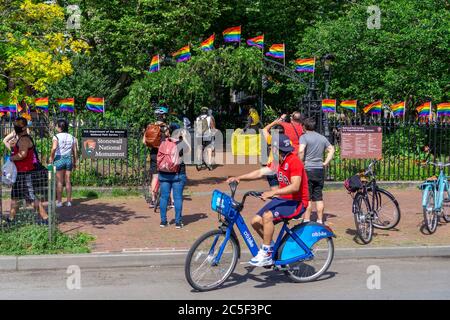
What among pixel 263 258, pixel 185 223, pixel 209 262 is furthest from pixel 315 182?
pixel 209 262

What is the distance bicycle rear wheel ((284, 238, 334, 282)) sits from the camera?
7.08 m

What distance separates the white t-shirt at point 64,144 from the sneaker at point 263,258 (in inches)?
234

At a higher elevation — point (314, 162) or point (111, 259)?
point (314, 162)

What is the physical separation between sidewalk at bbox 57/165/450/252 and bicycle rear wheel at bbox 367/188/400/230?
0.16 m

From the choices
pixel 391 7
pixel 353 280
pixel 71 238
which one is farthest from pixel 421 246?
pixel 391 7

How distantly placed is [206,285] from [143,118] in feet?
28.4

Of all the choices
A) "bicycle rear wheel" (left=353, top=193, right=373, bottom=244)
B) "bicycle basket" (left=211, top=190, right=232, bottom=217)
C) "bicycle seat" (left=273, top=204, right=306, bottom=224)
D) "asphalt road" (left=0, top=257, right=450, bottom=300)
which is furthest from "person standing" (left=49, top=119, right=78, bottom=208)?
"bicycle seat" (left=273, top=204, right=306, bottom=224)

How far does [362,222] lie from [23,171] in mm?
5351

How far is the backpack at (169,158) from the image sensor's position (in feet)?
31.4

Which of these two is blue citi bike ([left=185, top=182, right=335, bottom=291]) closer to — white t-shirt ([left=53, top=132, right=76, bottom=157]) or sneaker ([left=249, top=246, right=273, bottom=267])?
sneaker ([left=249, top=246, right=273, bottom=267])

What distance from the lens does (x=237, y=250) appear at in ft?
22.4

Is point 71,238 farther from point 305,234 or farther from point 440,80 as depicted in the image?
point 440,80

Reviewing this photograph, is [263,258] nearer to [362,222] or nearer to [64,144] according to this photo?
[362,222]

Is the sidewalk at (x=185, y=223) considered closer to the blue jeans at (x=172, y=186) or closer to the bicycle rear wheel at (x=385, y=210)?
the bicycle rear wheel at (x=385, y=210)
